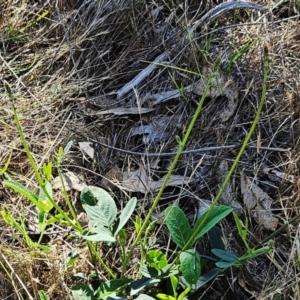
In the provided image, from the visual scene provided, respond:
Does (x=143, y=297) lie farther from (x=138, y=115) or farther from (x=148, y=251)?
(x=138, y=115)

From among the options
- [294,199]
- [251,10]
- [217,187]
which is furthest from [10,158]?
[251,10]

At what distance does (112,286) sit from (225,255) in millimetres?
296

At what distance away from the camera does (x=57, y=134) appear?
1797mm

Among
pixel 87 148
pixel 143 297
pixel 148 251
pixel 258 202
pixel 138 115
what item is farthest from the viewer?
pixel 138 115

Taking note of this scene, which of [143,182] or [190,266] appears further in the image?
[143,182]

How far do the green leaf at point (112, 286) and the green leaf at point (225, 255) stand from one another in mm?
230

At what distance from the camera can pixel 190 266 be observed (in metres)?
1.41

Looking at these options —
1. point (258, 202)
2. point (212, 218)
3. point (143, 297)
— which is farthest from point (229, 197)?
point (143, 297)

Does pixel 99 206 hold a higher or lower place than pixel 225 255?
higher

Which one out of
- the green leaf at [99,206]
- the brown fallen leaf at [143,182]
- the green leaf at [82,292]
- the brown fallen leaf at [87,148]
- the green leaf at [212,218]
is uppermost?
the green leaf at [99,206]

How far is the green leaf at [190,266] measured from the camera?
1403mm

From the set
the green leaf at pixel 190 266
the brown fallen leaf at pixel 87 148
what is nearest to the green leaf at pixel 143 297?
the green leaf at pixel 190 266

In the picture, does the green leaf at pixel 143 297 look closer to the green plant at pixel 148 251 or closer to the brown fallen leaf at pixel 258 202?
the green plant at pixel 148 251

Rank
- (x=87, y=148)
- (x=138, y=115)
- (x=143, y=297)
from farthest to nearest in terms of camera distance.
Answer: (x=138, y=115), (x=87, y=148), (x=143, y=297)
